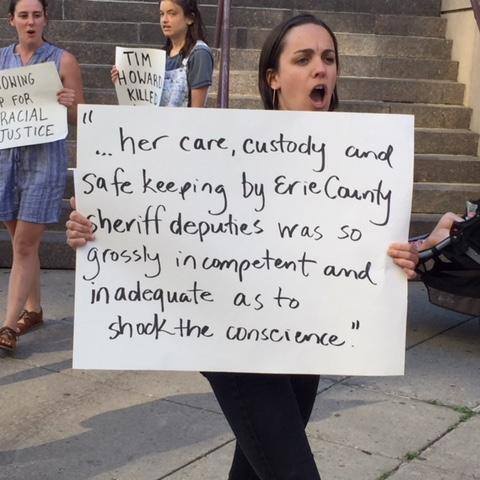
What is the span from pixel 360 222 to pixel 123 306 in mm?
644

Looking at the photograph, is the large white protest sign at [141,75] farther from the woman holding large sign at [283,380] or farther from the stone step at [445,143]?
the stone step at [445,143]

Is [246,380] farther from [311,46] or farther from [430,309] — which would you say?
[430,309]

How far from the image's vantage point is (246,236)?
2.36 metres

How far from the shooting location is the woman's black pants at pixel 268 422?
2.25 m

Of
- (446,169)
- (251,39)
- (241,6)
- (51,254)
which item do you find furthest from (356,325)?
(241,6)

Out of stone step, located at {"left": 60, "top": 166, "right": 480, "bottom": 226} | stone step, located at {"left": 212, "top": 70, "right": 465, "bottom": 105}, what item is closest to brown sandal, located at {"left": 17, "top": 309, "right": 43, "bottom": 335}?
stone step, located at {"left": 60, "top": 166, "right": 480, "bottom": 226}

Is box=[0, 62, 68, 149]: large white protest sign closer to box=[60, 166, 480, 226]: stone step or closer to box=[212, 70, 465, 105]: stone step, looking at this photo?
box=[60, 166, 480, 226]: stone step

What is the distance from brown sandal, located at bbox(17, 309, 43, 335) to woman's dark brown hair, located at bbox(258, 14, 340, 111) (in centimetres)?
296

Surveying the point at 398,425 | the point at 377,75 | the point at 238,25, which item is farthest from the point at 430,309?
the point at 238,25

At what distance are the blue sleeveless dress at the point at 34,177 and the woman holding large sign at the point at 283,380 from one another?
7.89 ft

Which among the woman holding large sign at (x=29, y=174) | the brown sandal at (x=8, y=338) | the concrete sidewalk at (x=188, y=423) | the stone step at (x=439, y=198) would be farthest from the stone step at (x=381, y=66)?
the brown sandal at (x=8, y=338)

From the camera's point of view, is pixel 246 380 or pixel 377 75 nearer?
pixel 246 380

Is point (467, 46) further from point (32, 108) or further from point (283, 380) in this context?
point (283, 380)

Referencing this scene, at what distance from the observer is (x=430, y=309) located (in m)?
5.89
